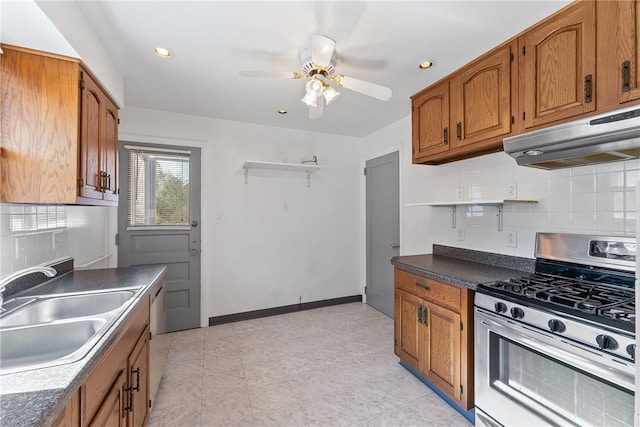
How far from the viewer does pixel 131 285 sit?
5.82 feet

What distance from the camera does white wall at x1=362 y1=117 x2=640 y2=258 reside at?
1.64 metres

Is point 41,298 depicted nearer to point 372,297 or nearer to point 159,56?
point 159,56

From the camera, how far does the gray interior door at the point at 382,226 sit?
11.7 feet

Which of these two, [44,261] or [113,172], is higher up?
[113,172]

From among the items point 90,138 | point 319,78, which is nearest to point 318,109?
point 319,78

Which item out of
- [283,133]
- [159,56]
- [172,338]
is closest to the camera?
[159,56]

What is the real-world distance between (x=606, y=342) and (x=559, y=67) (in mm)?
1391

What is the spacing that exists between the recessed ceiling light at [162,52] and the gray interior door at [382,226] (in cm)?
254

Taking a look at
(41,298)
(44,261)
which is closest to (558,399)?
(41,298)

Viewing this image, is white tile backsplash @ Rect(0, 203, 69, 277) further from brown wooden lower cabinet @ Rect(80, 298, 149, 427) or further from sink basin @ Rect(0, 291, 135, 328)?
brown wooden lower cabinet @ Rect(80, 298, 149, 427)

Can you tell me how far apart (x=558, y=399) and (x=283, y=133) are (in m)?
3.47

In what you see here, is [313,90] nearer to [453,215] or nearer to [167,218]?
[453,215]

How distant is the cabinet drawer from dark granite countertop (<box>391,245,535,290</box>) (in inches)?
2.0

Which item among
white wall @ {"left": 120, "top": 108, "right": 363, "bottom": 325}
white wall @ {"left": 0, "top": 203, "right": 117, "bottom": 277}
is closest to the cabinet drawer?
white wall @ {"left": 120, "top": 108, "right": 363, "bottom": 325}
